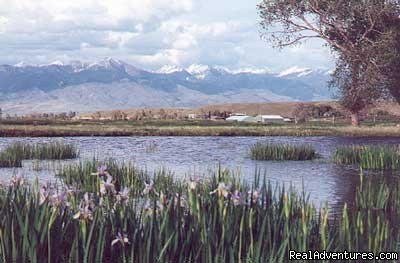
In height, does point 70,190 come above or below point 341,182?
above

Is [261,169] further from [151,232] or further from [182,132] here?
[182,132]

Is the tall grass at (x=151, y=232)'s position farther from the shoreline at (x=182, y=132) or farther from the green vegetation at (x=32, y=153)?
the shoreline at (x=182, y=132)

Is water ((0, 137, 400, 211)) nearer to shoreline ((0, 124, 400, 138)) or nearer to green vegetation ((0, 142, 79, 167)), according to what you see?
green vegetation ((0, 142, 79, 167))

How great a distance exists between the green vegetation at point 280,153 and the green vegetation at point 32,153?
1059 cm

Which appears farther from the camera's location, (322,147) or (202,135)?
(202,135)

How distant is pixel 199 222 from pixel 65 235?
2.03 metres

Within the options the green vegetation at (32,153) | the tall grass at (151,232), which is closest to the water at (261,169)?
the green vegetation at (32,153)

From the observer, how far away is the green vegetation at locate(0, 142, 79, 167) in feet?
113

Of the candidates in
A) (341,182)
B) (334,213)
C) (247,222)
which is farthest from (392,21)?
(247,222)

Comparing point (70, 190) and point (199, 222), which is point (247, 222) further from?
point (70, 190)

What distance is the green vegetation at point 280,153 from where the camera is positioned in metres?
38.8

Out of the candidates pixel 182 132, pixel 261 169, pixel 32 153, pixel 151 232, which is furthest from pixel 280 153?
pixel 182 132

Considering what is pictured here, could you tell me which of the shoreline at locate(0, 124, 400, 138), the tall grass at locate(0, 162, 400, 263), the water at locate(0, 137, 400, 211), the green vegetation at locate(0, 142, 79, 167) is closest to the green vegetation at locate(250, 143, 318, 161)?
the water at locate(0, 137, 400, 211)

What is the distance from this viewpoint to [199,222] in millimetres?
10570
